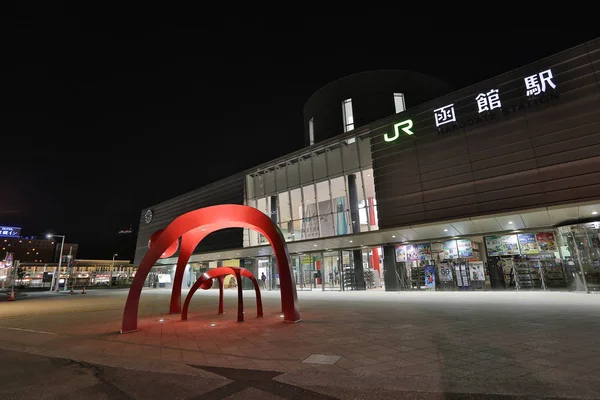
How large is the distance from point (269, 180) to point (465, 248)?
16612 millimetres

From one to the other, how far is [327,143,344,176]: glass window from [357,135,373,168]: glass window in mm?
1671

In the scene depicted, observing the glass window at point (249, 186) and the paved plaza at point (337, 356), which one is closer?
the paved plaza at point (337, 356)

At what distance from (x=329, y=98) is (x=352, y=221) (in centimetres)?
1455

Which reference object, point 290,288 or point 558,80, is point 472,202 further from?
point 290,288

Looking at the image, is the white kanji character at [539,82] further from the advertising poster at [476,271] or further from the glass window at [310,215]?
the glass window at [310,215]

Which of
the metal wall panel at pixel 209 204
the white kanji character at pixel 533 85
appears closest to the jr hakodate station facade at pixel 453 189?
the white kanji character at pixel 533 85

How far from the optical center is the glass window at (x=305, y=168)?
25.3 m

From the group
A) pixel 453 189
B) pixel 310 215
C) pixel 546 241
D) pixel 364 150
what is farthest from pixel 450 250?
pixel 310 215

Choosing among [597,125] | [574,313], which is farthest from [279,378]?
Result: [597,125]

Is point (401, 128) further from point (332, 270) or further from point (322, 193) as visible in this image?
point (332, 270)

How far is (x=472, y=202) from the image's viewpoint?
1686cm

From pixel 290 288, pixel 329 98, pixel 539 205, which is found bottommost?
pixel 290 288

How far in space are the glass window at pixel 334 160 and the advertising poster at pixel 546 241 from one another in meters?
12.7

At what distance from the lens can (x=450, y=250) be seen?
65.2 ft
